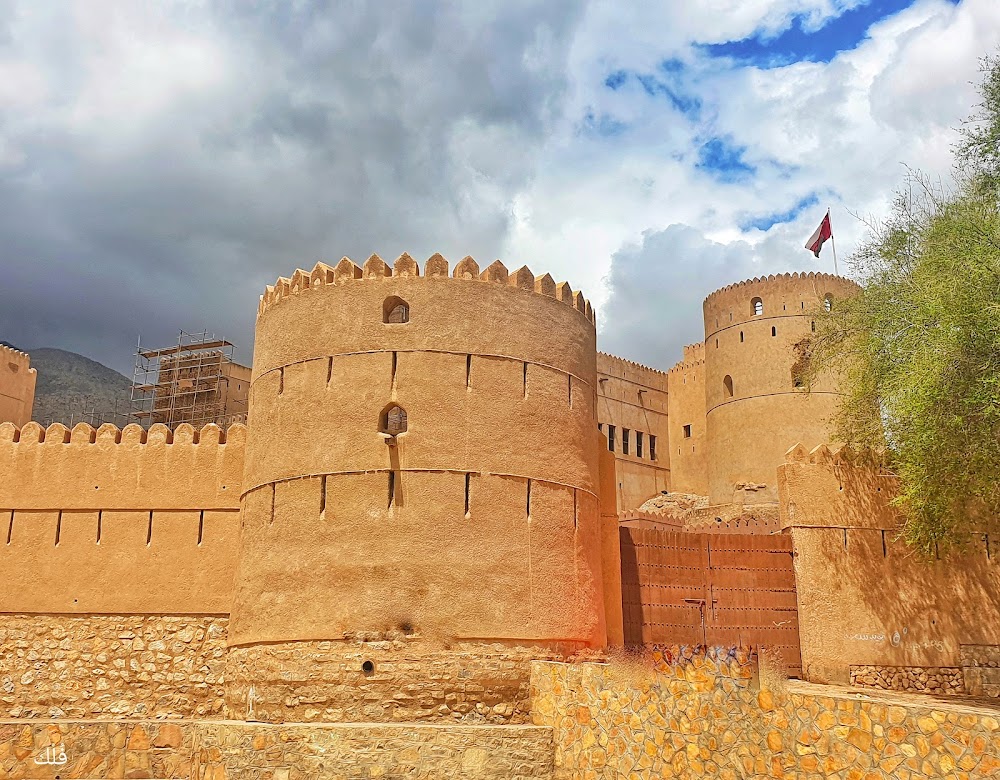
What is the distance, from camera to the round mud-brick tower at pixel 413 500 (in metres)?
11.5

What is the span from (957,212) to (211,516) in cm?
1152

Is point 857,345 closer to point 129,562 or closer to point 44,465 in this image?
point 129,562

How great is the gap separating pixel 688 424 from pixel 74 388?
3158 centimetres

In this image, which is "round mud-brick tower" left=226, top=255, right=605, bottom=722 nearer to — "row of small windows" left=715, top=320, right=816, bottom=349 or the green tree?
the green tree

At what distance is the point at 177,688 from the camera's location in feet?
46.8

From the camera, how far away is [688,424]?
3466cm

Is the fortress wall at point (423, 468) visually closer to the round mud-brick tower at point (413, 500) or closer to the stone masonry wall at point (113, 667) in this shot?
the round mud-brick tower at point (413, 500)

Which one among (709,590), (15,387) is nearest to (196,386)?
(15,387)

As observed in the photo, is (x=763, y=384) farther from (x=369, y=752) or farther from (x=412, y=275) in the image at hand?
(x=369, y=752)

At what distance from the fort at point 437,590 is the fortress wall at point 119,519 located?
0.13ft

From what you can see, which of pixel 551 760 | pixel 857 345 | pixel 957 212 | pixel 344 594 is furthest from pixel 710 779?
pixel 957 212

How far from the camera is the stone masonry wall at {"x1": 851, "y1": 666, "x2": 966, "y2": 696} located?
13703 millimetres

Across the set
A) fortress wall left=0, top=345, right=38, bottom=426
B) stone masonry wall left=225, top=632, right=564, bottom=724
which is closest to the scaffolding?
fortress wall left=0, top=345, right=38, bottom=426

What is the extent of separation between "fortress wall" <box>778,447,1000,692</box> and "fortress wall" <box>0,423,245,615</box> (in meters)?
8.43
